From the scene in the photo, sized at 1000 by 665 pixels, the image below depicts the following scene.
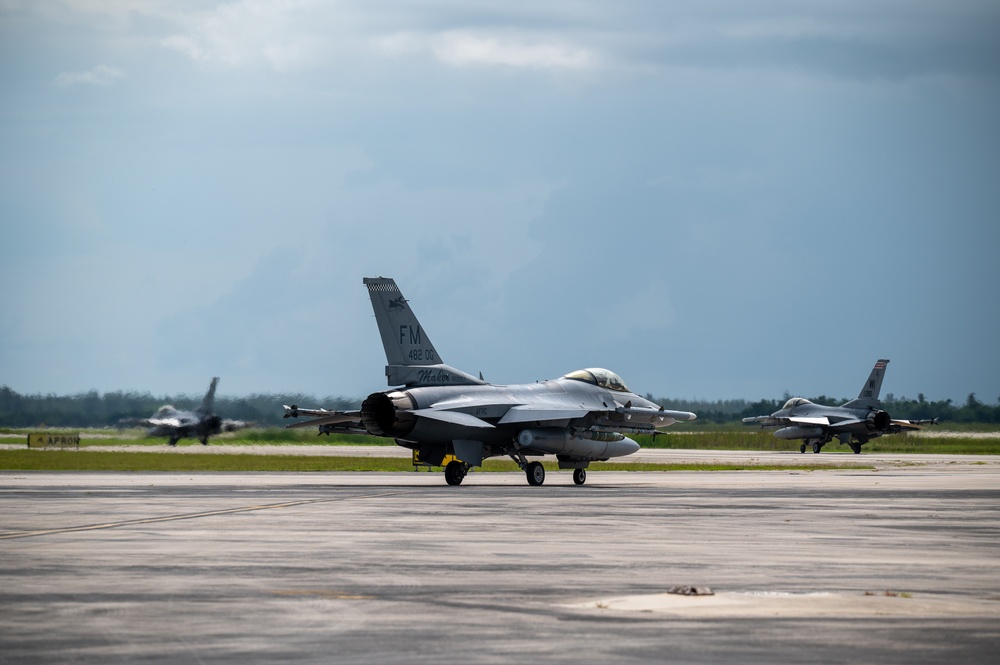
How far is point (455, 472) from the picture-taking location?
115ft

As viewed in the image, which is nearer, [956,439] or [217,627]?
[217,627]

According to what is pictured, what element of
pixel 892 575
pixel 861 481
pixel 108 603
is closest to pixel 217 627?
pixel 108 603

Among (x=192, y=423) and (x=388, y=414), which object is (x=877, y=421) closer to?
(x=192, y=423)

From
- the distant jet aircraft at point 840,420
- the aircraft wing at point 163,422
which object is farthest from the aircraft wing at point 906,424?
the aircraft wing at point 163,422

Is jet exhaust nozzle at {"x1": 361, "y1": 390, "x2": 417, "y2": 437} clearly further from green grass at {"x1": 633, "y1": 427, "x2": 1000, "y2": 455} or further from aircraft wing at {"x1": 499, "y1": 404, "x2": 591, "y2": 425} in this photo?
green grass at {"x1": 633, "y1": 427, "x2": 1000, "y2": 455}

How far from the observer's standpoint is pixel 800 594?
1195 centimetres

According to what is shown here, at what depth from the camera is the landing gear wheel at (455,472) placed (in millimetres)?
34938

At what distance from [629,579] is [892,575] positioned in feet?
9.60

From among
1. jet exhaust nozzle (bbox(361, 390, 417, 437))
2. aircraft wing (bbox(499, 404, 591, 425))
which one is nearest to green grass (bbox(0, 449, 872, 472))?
aircraft wing (bbox(499, 404, 591, 425))

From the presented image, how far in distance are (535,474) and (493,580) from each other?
2265 cm

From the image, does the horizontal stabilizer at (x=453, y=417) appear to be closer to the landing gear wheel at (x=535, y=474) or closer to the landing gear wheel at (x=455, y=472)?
the landing gear wheel at (x=455, y=472)

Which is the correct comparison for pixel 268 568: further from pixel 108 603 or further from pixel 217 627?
pixel 217 627

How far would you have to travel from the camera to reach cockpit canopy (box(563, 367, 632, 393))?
1571 inches

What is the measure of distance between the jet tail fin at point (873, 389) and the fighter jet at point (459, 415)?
47.3 metres
